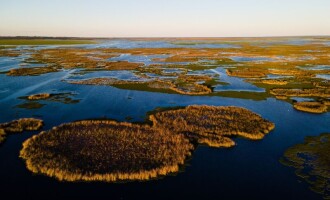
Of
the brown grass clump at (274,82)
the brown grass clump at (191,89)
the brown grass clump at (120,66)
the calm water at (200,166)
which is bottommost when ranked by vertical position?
the calm water at (200,166)

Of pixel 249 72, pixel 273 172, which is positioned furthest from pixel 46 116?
pixel 249 72

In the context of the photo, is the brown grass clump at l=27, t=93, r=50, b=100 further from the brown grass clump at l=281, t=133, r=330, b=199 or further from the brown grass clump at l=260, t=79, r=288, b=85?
the brown grass clump at l=260, t=79, r=288, b=85

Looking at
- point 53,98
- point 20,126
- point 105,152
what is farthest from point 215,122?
point 53,98

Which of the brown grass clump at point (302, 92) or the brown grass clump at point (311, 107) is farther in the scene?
the brown grass clump at point (302, 92)

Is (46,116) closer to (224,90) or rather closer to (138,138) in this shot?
(138,138)

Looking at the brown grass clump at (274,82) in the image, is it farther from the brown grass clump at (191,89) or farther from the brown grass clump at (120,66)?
the brown grass clump at (120,66)

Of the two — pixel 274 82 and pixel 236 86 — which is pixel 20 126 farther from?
pixel 274 82

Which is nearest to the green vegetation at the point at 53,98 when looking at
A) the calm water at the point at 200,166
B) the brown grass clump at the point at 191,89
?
the calm water at the point at 200,166
